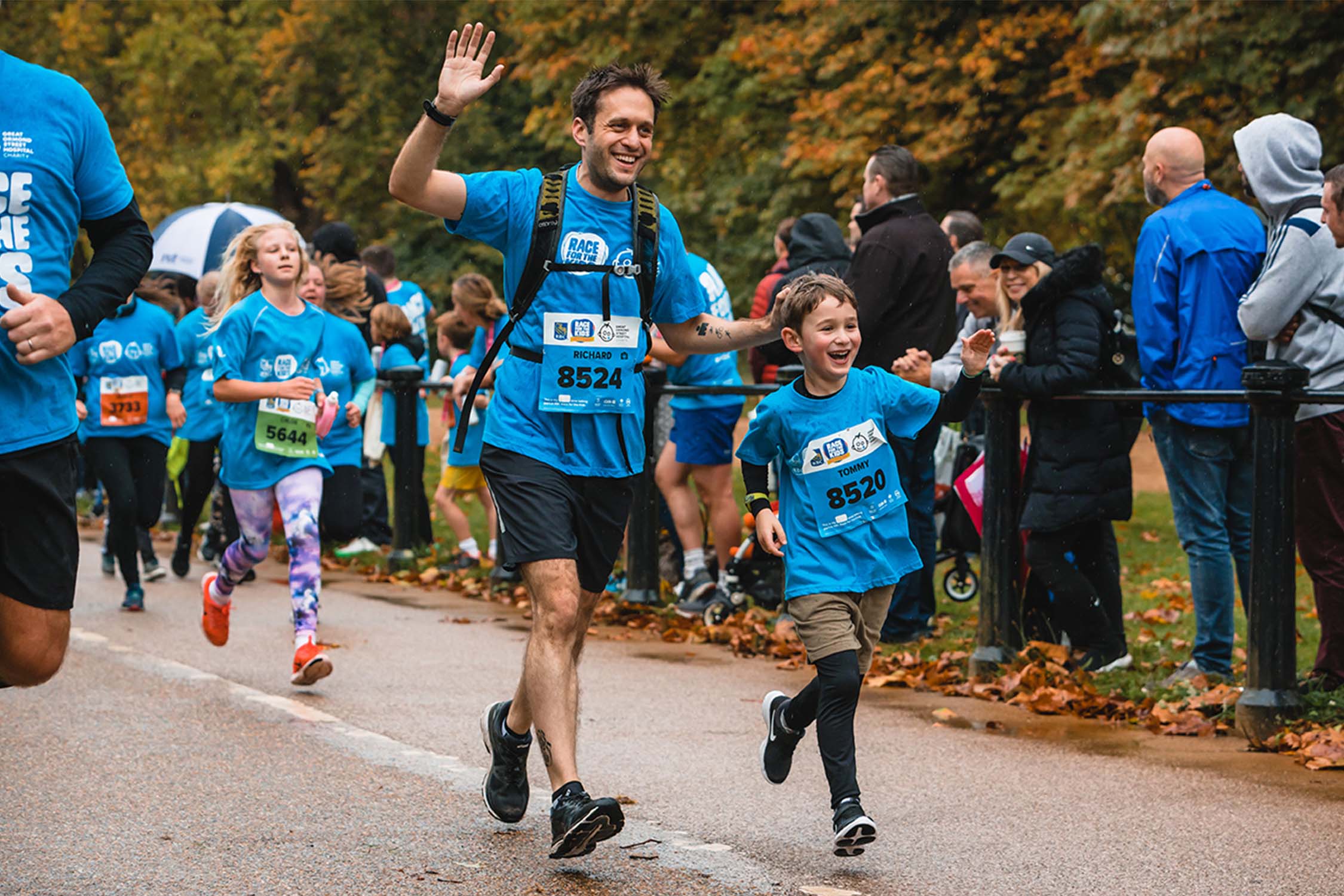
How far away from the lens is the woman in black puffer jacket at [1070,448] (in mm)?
7852

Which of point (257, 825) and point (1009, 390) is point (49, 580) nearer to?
point (257, 825)

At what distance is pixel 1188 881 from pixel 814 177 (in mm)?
18875

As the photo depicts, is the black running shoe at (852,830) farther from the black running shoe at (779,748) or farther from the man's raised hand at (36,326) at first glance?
the man's raised hand at (36,326)

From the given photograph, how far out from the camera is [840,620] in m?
5.32

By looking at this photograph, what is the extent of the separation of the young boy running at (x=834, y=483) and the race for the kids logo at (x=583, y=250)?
59 centimetres

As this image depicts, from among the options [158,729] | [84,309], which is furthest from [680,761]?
[84,309]

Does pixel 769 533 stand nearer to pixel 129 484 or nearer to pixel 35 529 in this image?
pixel 35 529

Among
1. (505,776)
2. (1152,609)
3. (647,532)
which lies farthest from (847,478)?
(1152,609)

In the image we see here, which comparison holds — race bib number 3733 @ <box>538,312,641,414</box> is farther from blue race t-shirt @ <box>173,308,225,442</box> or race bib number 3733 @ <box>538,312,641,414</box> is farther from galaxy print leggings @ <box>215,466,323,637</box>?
blue race t-shirt @ <box>173,308,225,442</box>

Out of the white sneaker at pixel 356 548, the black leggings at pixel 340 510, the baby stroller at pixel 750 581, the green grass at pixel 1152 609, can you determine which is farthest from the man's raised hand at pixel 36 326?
the white sneaker at pixel 356 548

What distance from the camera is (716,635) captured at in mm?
9406

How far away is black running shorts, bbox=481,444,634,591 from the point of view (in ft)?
16.7

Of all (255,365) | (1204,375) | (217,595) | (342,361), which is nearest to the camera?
(1204,375)

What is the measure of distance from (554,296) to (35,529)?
5.47 ft
